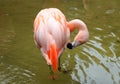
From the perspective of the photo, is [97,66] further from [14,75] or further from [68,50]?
[14,75]

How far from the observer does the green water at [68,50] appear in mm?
5043

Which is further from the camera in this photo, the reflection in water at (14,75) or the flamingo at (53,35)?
the reflection in water at (14,75)

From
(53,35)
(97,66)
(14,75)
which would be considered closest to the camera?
(53,35)

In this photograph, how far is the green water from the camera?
504 cm

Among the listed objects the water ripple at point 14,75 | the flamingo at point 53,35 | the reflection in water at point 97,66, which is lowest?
the reflection in water at point 97,66

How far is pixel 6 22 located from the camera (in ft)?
24.3

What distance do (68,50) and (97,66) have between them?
0.80m

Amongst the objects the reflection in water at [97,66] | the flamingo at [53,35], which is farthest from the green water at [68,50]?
the flamingo at [53,35]

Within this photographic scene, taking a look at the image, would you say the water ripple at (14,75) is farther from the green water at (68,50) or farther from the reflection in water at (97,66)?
the reflection in water at (97,66)

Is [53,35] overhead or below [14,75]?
overhead

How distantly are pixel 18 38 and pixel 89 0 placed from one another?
3143 millimetres

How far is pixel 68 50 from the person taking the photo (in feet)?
19.6

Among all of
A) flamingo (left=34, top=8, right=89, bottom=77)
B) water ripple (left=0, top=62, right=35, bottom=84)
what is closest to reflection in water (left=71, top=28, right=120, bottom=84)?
flamingo (left=34, top=8, right=89, bottom=77)

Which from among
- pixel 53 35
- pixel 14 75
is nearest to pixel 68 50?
pixel 14 75
